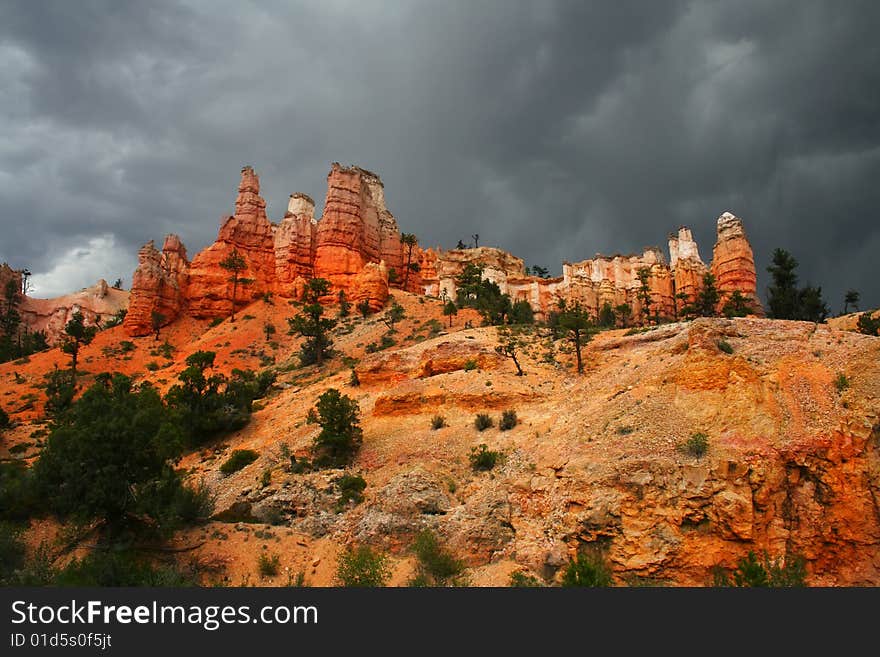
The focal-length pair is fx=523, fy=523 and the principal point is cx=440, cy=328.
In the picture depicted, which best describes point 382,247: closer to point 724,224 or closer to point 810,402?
point 724,224

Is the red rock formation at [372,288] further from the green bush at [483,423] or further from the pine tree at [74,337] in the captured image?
the green bush at [483,423]

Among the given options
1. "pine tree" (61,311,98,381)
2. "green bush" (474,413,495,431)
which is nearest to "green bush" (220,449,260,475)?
"green bush" (474,413,495,431)

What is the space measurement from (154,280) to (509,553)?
190 ft

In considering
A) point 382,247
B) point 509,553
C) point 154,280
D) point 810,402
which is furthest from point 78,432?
point 382,247

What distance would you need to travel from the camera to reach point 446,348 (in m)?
33.5

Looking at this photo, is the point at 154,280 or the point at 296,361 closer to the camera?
the point at 296,361

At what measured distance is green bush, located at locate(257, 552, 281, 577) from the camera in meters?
17.0

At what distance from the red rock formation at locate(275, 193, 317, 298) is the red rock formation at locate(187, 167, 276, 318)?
1.22 m

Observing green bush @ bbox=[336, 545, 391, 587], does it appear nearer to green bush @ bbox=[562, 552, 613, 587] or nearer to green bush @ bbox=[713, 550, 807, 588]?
green bush @ bbox=[562, 552, 613, 587]

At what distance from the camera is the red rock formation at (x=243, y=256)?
6316 cm

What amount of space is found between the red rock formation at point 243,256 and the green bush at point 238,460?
130 ft

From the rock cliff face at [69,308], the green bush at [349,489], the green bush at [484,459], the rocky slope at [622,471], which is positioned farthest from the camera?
the rock cliff face at [69,308]

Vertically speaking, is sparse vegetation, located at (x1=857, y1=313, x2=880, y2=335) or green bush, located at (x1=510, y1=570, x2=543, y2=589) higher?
sparse vegetation, located at (x1=857, y1=313, x2=880, y2=335)

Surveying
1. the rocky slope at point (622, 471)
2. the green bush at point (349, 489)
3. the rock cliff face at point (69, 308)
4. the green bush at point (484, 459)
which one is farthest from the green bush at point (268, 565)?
the rock cliff face at point (69, 308)
